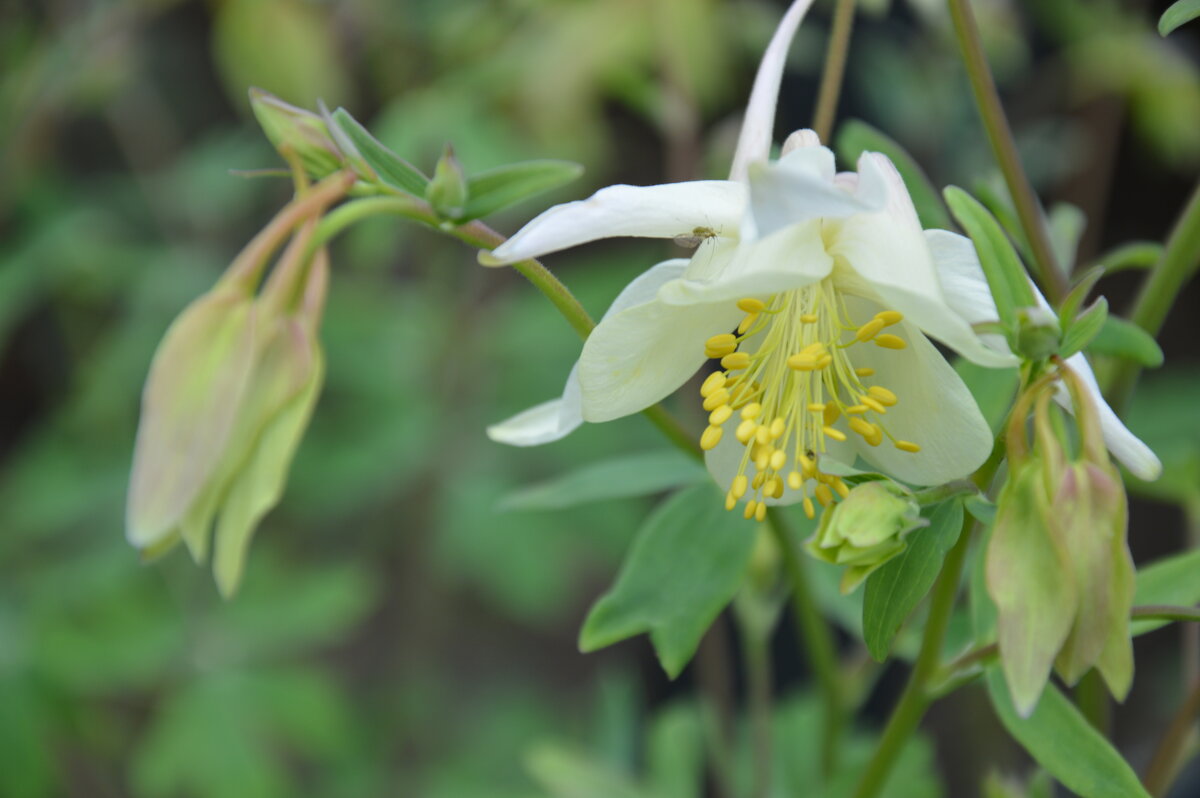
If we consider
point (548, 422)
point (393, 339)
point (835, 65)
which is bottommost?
point (393, 339)

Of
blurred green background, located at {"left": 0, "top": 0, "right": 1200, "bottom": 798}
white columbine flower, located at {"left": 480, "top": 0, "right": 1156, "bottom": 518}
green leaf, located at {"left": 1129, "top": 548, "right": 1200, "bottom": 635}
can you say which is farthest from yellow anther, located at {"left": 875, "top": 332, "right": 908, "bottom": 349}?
blurred green background, located at {"left": 0, "top": 0, "right": 1200, "bottom": 798}

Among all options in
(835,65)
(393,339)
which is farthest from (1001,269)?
(393,339)

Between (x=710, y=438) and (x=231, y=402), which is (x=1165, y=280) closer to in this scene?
(x=710, y=438)

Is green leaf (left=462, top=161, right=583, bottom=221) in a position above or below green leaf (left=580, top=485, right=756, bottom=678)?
above

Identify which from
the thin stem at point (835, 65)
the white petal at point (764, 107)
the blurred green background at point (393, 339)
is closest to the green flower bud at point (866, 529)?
the white petal at point (764, 107)

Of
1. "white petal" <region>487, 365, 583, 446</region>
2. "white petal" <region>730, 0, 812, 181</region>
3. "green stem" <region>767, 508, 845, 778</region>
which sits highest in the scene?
"white petal" <region>730, 0, 812, 181</region>

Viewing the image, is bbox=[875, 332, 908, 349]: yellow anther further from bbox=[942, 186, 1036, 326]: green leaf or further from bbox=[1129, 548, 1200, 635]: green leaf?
bbox=[1129, 548, 1200, 635]: green leaf
